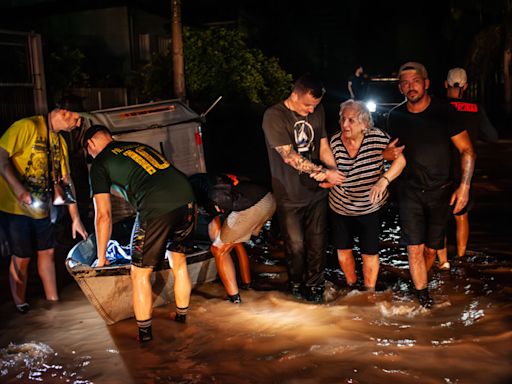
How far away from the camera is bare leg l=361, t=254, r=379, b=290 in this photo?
18.8 feet

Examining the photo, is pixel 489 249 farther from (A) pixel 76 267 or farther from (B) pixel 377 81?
(B) pixel 377 81

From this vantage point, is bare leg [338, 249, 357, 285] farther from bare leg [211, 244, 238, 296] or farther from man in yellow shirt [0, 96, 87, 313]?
→ man in yellow shirt [0, 96, 87, 313]

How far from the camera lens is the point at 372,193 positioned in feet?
17.1

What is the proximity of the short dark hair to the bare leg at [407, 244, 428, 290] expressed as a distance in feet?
5.27

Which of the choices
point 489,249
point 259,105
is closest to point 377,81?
point 259,105

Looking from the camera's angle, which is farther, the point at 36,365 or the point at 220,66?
the point at 220,66

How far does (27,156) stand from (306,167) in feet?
8.47

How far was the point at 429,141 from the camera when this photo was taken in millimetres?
5152

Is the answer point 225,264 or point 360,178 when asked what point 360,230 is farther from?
point 225,264

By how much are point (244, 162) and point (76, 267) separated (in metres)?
10.2

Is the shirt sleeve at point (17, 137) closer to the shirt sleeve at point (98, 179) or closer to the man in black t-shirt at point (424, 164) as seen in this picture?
the shirt sleeve at point (98, 179)

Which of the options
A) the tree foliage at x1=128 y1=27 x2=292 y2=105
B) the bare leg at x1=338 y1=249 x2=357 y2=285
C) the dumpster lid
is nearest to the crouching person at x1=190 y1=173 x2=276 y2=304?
the bare leg at x1=338 y1=249 x2=357 y2=285

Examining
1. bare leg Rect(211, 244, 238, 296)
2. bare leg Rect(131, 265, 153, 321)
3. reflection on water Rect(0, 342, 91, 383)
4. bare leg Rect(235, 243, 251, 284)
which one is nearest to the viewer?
reflection on water Rect(0, 342, 91, 383)

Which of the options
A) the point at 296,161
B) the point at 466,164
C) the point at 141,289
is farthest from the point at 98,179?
the point at 466,164
